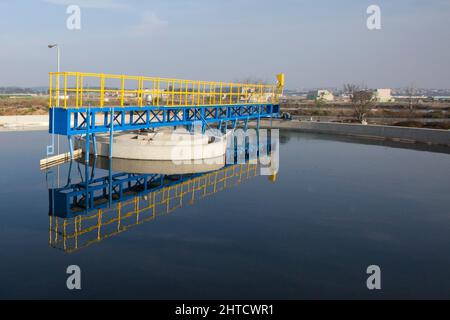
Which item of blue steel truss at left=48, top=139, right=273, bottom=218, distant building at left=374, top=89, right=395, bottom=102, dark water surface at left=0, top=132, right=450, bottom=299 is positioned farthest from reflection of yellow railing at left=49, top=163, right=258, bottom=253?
distant building at left=374, top=89, right=395, bottom=102

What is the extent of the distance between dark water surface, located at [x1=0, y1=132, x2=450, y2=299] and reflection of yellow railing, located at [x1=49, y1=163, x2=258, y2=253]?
0.85 ft

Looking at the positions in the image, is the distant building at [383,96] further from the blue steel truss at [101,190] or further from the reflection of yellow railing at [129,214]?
the blue steel truss at [101,190]

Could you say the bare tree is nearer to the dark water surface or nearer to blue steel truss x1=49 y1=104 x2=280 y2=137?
blue steel truss x1=49 y1=104 x2=280 y2=137

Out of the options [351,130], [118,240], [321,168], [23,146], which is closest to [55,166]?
[23,146]

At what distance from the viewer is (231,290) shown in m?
6.66

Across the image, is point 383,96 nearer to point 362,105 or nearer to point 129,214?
point 362,105

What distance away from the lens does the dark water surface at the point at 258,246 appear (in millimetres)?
6777

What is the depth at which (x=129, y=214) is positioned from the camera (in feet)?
34.7

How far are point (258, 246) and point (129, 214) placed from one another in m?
3.61

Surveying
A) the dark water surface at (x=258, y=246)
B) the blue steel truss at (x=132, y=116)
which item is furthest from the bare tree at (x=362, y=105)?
the dark water surface at (x=258, y=246)

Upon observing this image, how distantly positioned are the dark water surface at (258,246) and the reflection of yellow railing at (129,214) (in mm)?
260

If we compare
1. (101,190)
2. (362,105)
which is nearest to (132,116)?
(101,190)

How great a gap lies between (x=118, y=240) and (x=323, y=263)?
4.05m
